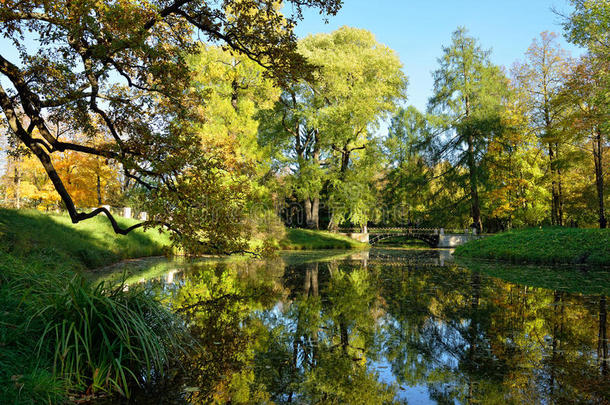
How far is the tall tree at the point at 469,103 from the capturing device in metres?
27.4

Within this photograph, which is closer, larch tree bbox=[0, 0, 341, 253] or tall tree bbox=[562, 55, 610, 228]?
larch tree bbox=[0, 0, 341, 253]

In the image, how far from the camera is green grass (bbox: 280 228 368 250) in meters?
25.3

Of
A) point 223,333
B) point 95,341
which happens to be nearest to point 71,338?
point 95,341

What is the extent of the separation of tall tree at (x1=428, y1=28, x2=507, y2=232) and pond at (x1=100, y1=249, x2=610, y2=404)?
21425 mm

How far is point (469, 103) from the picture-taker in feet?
95.0

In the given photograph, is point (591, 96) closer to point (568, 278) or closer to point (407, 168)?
point (568, 278)

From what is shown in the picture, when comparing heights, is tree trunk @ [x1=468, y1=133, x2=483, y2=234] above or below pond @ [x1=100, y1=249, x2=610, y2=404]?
above

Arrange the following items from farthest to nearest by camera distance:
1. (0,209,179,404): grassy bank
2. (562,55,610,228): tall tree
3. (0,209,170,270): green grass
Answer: (562,55,610,228): tall tree → (0,209,170,270): green grass → (0,209,179,404): grassy bank

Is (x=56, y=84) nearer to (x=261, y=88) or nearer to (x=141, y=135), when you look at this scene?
(x=141, y=135)

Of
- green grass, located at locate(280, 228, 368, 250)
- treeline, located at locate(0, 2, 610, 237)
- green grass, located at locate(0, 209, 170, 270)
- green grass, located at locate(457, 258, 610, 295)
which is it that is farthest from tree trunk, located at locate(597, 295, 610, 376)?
green grass, located at locate(280, 228, 368, 250)

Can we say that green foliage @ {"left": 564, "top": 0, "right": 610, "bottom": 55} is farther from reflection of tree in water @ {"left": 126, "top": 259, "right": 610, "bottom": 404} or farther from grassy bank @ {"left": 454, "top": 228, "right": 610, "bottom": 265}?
reflection of tree in water @ {"left": 126, "top": 259, "right": 610, "bottom": 404}

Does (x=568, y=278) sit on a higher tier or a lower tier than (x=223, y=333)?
lower

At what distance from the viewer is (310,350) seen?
404 centimetres

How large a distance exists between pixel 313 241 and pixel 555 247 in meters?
15.6
